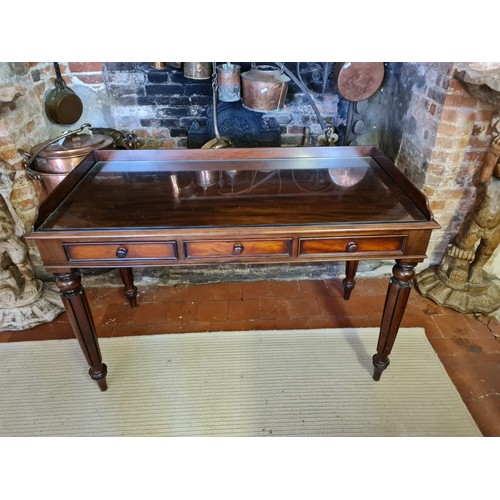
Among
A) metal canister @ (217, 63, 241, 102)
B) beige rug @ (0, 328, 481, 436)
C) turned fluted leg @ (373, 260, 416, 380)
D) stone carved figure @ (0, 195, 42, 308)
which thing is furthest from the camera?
metal canister @ (217, 63, 241, 102)

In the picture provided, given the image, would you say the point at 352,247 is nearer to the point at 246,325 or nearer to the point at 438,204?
the point at 246,325

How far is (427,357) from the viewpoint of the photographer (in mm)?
2223

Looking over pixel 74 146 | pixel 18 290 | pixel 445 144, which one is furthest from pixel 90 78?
pixel 445 144

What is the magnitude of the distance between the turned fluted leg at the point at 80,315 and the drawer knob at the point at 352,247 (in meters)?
1.13

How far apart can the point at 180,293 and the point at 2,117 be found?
1.42 meters

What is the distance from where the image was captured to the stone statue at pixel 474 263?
2.27 metres

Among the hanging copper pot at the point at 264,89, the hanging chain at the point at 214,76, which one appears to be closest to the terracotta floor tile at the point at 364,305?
the hanging copper pot at the point at 264,89

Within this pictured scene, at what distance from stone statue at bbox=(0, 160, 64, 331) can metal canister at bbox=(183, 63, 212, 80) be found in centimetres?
117

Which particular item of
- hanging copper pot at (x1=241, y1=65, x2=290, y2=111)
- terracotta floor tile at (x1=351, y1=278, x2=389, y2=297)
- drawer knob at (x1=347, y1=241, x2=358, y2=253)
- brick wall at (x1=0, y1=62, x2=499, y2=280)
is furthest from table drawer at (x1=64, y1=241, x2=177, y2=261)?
terracotta floor tile at (x1=351, y1=278, x2=389, y2=297)

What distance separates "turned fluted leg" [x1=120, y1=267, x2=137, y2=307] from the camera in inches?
95.4

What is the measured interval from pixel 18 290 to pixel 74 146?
96 cm

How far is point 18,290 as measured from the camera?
242 cm

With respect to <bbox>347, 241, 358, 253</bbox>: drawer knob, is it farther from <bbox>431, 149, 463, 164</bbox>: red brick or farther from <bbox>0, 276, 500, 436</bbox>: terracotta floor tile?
<bbox>431, 149, 463, 164</bbox>: red brick

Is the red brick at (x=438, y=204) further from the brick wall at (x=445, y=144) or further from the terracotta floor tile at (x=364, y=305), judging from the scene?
the terracotta floor tile at (x=364, y=305)
